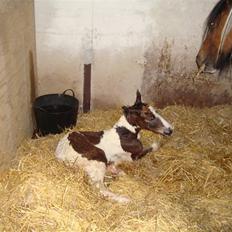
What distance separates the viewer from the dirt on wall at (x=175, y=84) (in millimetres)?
5965

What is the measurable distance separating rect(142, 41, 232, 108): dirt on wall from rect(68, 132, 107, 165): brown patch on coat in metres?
2.07

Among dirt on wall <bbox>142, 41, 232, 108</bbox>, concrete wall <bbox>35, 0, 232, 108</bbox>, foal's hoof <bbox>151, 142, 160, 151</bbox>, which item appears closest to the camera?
foal's hoof <bbox>151, 142, 160, 151</bbox>

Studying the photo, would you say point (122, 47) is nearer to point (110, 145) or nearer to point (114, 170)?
point (110, 145)

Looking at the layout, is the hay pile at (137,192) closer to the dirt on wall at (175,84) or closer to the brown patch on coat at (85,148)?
the brown patch on coat at (85,148)

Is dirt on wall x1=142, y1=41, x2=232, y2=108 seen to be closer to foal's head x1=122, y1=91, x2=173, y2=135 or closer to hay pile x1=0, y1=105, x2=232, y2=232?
hay pile x1=0, y1=105, x2=232, y2=232

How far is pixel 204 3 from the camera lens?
556cm

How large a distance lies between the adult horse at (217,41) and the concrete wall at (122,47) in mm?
110

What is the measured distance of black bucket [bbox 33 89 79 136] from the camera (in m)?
5.23

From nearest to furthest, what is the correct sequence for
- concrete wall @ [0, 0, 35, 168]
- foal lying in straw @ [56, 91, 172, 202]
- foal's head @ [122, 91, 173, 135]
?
1. concrete wall @ [0, 0, 35, 168]
2. foal lying in straw @ [56, 91, 172, 202]
3. foal's head @ [122, 91, 173, 135]

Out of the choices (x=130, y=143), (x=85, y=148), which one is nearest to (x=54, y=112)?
(x=85, y=148)

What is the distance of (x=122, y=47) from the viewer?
19.1ft

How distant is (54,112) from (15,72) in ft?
3.06

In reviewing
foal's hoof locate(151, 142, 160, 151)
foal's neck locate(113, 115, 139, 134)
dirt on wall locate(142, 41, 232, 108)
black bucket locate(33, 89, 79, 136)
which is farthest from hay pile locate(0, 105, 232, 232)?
dirt on wall locate(142, 41, 232, 108)

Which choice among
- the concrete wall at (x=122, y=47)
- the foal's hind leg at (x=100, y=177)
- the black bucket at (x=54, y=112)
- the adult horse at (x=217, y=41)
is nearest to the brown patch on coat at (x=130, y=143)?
the foal's hind leg at (x=100, y=177)
